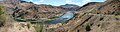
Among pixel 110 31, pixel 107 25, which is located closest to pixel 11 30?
pixel 110 31

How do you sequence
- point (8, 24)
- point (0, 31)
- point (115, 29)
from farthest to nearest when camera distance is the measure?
1. point (115, 29)
2. point (8, 24)
3. point (0, 31)

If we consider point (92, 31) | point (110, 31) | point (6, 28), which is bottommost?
point (92, 31)

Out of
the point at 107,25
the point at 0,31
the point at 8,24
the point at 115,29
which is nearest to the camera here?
the point at 0,31

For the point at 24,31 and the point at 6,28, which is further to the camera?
the point at 24,31

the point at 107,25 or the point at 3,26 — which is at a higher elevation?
the point at 3,26

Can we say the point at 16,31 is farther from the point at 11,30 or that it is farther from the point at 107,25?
the point at 107,25

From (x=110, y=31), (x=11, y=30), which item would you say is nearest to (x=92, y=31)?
(x=110, y=31)

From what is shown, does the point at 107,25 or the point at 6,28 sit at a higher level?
the point at 6,28

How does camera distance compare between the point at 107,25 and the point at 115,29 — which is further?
the point at 107,25

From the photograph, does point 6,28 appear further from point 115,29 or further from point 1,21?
point 115,29
